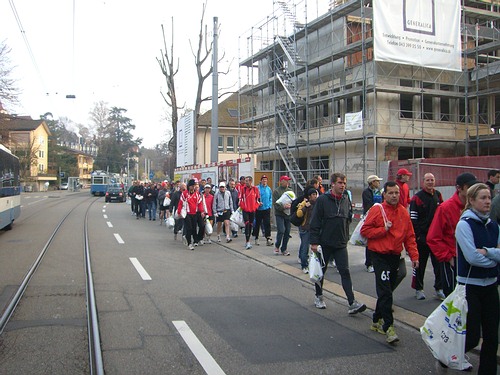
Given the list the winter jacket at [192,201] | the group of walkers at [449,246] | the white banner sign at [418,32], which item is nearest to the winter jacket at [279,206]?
the winter jacket at [192,201]

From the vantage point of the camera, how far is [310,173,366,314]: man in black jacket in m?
6.01

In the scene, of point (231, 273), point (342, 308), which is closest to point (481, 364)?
point (342, 308)

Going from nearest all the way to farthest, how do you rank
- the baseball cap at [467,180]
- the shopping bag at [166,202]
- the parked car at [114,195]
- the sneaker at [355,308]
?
the baseball cap at [467,180] → the sneaker at [355,308] → the shopping bag at [166,202] → the parked car at [114,195]

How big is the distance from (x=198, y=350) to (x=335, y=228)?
7.92 ft

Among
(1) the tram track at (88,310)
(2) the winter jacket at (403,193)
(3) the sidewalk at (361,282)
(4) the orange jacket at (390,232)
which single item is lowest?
(3) the sidewalk at (361,282)

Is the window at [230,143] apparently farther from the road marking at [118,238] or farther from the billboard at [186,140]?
the road marking at [118,238]

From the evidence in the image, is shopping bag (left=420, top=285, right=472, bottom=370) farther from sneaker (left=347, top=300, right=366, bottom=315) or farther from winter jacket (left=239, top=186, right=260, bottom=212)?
winter jacket (left=239, top=186, right=260, bottom=212)

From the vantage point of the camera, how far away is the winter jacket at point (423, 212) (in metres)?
6.61

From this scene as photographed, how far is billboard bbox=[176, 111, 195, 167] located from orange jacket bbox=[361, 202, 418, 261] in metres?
23.2

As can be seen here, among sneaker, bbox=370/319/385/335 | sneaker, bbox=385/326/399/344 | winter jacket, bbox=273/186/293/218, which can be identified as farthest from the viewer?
winter jacket, bbox=273/186/293/218

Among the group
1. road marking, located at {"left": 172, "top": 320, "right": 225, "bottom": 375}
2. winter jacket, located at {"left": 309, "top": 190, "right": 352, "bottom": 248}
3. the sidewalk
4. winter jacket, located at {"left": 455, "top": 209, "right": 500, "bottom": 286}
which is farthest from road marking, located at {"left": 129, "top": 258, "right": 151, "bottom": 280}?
winter jacket, located at {"left": 455, "top": 209, "right": 500, "bottom": 286}

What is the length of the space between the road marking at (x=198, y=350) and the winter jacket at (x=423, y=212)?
11.6 feet

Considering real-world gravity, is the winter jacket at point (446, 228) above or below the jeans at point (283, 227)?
above

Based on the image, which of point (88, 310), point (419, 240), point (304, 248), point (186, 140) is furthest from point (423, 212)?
point (186, 140)
